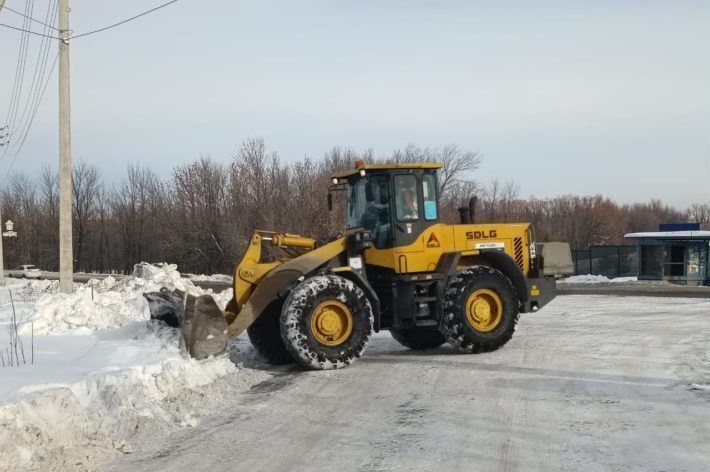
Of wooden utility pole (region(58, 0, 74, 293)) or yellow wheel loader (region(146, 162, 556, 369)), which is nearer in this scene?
yellow wheel loader (region(146, 162, 556, 369))

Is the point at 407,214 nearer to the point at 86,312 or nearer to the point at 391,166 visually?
the point at 391,166

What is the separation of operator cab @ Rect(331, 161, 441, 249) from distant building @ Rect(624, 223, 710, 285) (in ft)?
72.9

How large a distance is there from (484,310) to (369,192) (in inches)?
102

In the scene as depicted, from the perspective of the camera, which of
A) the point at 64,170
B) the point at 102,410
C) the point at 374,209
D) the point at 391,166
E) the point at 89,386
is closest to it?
the point at 102,410

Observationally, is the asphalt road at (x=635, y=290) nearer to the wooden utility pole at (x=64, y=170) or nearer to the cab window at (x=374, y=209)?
the wooden utility pole at (x=64, y=170)

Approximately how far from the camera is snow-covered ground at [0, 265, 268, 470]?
18.2ft

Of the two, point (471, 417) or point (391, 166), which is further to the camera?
point (391, 166)

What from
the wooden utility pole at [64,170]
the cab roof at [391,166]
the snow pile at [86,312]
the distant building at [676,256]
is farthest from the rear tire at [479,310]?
the distant building at [676,256]

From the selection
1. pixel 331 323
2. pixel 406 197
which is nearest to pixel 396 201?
pixel 406 197

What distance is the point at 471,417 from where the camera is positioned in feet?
22.4

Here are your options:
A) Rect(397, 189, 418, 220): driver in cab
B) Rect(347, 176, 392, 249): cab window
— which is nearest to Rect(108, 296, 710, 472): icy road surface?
Rect(347, 176, 392, 249): cab window

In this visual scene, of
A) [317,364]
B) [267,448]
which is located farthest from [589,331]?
[267,448]

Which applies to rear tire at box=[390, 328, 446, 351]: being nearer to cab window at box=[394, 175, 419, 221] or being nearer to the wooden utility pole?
cab window at box=[394, 175, 419, 221]

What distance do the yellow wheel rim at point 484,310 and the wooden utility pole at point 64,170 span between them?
1065 centimetres
